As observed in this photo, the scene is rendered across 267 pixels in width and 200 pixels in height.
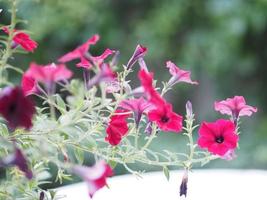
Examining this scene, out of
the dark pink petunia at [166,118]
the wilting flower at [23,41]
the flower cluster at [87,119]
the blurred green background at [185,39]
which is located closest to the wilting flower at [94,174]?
the flower cluster at [87,119]

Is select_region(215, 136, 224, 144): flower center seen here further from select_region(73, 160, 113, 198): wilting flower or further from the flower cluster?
select_region(73, 160, 113, 198): wilting flower

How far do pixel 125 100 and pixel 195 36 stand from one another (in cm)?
220

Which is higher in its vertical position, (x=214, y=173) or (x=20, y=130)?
(x=214, y=173)

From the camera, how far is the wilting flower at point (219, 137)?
812 millimetres

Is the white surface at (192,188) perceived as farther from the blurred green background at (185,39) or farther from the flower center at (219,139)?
the blurred green background at (185,39)

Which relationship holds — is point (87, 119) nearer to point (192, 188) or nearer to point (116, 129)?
point (116, 129)

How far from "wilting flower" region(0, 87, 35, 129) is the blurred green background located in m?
1.98

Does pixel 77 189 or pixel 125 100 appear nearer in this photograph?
pixel 125 100

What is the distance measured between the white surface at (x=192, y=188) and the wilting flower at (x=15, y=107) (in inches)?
15.7

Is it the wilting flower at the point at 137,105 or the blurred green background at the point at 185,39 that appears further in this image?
the blurred green background at the point at 185,39

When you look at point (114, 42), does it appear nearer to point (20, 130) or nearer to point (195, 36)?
point (195, 36)

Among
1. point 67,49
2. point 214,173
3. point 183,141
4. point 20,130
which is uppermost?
point 67,49

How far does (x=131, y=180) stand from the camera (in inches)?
49.6

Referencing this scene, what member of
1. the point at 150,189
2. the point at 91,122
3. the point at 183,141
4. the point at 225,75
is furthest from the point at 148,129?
the point at 225,75
